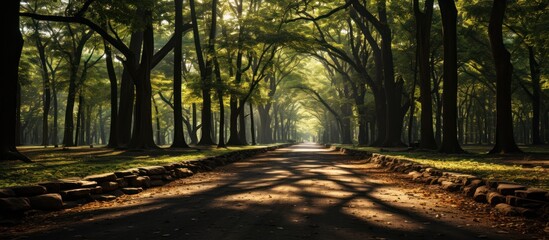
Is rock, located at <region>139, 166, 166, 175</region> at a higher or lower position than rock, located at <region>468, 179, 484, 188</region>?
higher

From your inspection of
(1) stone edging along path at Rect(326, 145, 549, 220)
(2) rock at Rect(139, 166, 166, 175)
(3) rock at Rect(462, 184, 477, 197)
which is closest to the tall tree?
(2) rock at Rect(139, 166, 166, 175)

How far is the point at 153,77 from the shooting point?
3791 cm

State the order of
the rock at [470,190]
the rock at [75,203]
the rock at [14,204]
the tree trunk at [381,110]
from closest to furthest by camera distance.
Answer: the rock at [14,204]
the rock at [75,203]
the rock at [470,190]
the tree trunk at [381,110]

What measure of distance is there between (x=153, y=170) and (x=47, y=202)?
4.10m

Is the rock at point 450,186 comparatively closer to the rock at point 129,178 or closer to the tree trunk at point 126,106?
the rock at point 129,178

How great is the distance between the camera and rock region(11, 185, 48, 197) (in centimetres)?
642

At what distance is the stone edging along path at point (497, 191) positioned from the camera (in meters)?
6.29

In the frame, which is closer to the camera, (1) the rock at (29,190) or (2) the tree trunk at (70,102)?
(1) the rock at (29,190)

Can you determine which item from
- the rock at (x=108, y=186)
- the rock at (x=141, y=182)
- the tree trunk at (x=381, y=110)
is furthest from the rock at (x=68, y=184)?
the tree trunk at (x=381, y=110)

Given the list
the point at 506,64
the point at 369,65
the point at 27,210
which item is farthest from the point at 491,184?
the point at 369,65

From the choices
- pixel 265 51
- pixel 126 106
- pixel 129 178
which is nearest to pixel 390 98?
pixel 265 51

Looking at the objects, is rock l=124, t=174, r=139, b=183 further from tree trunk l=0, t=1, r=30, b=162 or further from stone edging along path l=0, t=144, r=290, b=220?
tree trunk l=0, t=1, r=30, b=162

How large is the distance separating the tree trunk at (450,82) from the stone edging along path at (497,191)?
8.17 metres

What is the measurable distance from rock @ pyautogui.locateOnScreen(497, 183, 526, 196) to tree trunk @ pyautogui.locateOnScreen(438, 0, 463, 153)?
1265cm
